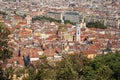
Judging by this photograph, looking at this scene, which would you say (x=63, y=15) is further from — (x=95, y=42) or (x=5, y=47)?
(x=5, y=47)

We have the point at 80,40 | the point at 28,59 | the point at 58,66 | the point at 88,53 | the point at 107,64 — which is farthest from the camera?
the point at 80,40

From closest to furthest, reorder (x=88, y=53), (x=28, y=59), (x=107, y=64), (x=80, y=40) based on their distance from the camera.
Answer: (x=107, y=64) → (x=28, y=59) → (x=88, y=53) → (x=80, y=40)

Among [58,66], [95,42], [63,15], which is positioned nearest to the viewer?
[58,66]

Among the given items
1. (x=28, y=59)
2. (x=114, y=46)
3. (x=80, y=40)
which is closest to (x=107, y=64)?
(x=28, y=59)

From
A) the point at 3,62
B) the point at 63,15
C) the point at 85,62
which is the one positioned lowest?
the point at 63,15

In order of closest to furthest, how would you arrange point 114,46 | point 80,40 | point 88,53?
point 88,53
point 114,46
point 80,40

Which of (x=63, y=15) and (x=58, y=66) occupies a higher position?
(x=58, y=66)

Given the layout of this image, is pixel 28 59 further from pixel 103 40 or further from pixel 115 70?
pixel 103 40

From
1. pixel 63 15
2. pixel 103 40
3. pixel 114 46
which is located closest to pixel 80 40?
pixel 103 40

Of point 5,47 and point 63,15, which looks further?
point 63,15
